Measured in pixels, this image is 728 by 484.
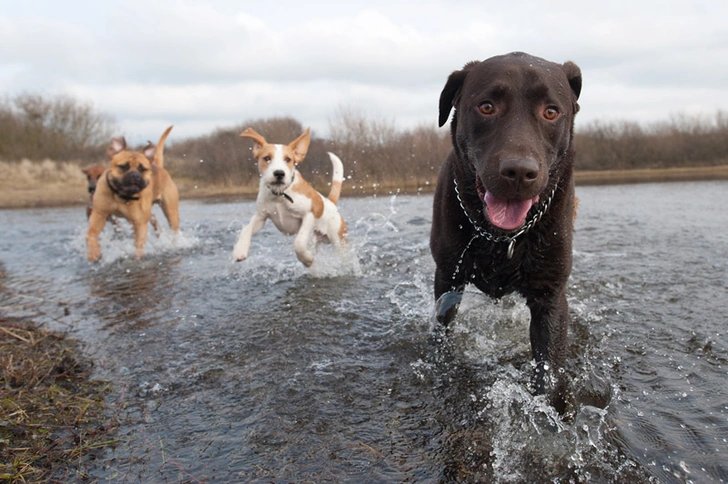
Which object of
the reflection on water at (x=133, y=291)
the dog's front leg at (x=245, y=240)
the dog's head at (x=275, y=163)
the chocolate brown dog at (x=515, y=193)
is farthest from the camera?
the dog's head at (x=275, y=163)

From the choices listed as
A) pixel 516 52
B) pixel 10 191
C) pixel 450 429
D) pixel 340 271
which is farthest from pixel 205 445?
pixel 10 191

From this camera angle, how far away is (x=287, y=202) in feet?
19.5

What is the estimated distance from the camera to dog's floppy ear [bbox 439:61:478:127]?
3129 millimetres

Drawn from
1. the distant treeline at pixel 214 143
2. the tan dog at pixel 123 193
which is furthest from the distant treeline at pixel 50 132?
the tan dog at pixel 123 193

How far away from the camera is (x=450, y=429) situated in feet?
8.57

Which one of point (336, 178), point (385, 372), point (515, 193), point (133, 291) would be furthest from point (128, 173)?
point (515, 193)

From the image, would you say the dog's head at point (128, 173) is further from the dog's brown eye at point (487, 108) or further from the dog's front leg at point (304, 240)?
the dog's brown eye at point (487, 108)

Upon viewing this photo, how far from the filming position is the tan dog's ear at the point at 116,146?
24.9ft

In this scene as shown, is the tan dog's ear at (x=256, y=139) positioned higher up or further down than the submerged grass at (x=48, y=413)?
higher up

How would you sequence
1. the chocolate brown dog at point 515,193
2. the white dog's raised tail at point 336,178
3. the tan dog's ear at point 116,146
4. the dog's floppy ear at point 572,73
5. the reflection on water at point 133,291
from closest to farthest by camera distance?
the chocolate brown dog at point 515,193
the dog's floppy ear at point 572,73
the reflection on water at point 133,291
the white dog's raised tail at point 336,178
the tan dog's ear at point 116,146

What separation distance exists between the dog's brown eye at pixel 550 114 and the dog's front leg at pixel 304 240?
353cm

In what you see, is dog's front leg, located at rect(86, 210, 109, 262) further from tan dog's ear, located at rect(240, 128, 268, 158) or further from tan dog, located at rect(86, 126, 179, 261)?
tan dog's ear, located at rect(240, 128, 268, 158)

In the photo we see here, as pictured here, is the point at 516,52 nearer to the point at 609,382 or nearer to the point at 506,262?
the point at 506,262

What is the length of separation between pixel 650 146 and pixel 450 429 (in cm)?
3739
